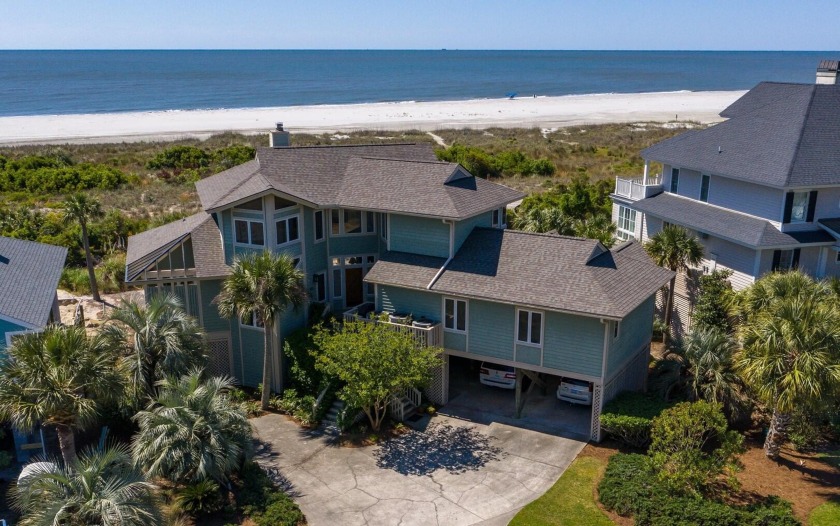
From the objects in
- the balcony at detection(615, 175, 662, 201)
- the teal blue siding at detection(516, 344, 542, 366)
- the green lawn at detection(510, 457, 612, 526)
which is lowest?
the green lawn at detection(510, 457, 612, 526)

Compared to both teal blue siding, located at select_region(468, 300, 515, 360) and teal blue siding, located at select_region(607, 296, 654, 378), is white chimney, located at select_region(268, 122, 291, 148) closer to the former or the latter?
teal blue siding, located at select_region(468, 300, 515, 360)

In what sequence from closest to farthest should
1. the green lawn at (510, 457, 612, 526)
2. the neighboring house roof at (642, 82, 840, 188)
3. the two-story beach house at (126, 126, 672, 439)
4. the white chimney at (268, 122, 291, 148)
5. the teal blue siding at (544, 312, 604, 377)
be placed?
the green lawn at (510, 457, 612, 526) → the teal blue siding at (544, 312, 604, 377) → the two-story beach house at (126, 126, 672, 439) → the neighboring house roof at (642, 82, 840, 188) → the white chimney at (268, 122, 291, 148)

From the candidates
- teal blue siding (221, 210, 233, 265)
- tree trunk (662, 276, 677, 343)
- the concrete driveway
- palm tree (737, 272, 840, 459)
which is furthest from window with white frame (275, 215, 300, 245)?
palm tree (737, 272, 840, 459)

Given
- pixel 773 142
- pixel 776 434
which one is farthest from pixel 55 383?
pixel 773 142

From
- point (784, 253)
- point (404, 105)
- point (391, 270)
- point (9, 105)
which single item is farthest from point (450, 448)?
point (9, 105)

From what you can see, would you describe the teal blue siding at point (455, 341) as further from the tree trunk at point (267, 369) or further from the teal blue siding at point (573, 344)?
the tree trunk at point (267, 369)

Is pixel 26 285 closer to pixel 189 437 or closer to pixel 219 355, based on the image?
pixel 219 355

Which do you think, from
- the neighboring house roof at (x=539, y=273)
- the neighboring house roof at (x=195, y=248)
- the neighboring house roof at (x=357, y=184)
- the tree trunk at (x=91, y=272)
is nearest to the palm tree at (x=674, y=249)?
the neighboring house roof at (x=539, y=273)
